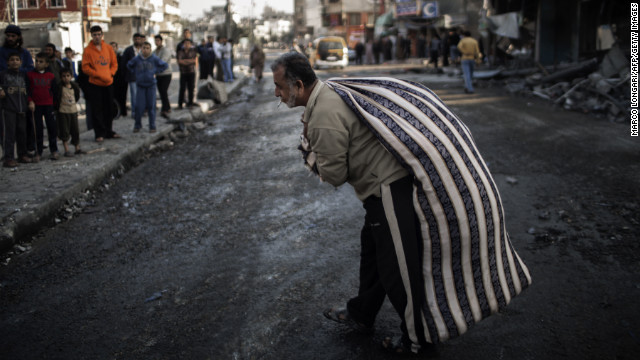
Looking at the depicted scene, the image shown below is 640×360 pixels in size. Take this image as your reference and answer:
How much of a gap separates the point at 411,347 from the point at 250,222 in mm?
2753

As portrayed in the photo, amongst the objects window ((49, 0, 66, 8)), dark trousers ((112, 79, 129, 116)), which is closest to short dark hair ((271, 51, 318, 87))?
dark trousers ((112, 79, 129, 116))

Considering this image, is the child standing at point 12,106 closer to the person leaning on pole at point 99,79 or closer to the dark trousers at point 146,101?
the person leaning on pole at point 99,79

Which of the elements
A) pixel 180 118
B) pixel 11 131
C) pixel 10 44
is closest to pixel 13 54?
pixel 10 44

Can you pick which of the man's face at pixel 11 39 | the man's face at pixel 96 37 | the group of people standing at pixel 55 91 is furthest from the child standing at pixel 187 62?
the man's face at pixel 11 39

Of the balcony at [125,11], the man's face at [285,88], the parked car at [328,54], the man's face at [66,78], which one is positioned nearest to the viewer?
the man's face at [285,88]

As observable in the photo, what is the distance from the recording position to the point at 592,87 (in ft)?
41.5

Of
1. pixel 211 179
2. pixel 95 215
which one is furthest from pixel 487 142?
pixel 95 215

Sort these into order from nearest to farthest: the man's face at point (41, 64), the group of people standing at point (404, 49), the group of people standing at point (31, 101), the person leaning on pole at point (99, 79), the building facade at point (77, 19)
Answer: the group of people standing at point (31, 101), the man's face at point (41, 64), the person leaning on pole at point (99, 79), the group of people standing at point (404, 49), the building facade at point (77, 19)

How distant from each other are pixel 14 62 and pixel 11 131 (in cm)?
89

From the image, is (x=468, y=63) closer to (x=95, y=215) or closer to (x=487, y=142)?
(x=487, y=142)

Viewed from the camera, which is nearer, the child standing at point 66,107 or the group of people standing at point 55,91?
the group of people standing at point 55,91

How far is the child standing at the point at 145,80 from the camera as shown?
9656 millimetres

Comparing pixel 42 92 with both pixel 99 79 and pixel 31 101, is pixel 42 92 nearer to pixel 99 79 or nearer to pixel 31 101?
pixel 31 101

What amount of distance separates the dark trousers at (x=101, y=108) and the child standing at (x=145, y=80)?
639mm
